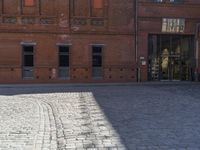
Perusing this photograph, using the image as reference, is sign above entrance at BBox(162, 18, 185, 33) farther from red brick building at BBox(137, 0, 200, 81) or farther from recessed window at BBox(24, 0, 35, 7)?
recessed window at BBox(24, 0, 35, 7)

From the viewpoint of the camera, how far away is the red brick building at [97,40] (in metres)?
32.5

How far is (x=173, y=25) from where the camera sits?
114ft

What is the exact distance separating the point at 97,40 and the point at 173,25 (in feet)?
24.4

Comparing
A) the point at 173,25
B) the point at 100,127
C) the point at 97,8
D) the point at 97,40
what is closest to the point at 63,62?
the point at 97,40

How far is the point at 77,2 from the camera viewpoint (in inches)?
1320

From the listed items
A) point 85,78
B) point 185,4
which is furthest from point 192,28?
point 85,78

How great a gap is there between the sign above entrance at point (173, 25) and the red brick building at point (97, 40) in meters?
0.09

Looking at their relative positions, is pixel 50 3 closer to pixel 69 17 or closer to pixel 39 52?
pixel 69 17

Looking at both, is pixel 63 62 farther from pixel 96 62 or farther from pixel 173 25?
pixel 173 25

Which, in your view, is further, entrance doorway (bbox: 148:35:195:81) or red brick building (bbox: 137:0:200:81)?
entrance doorway (bbox: 148:35:195:81)

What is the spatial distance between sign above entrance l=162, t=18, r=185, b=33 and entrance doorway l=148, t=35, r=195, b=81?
2.64ft

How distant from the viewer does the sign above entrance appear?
114 ft

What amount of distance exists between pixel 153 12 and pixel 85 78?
8907 mm

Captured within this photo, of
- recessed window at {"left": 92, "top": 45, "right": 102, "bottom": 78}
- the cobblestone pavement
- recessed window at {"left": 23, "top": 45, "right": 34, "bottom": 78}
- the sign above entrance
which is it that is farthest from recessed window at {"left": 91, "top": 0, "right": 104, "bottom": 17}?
the cobblestone pavement
